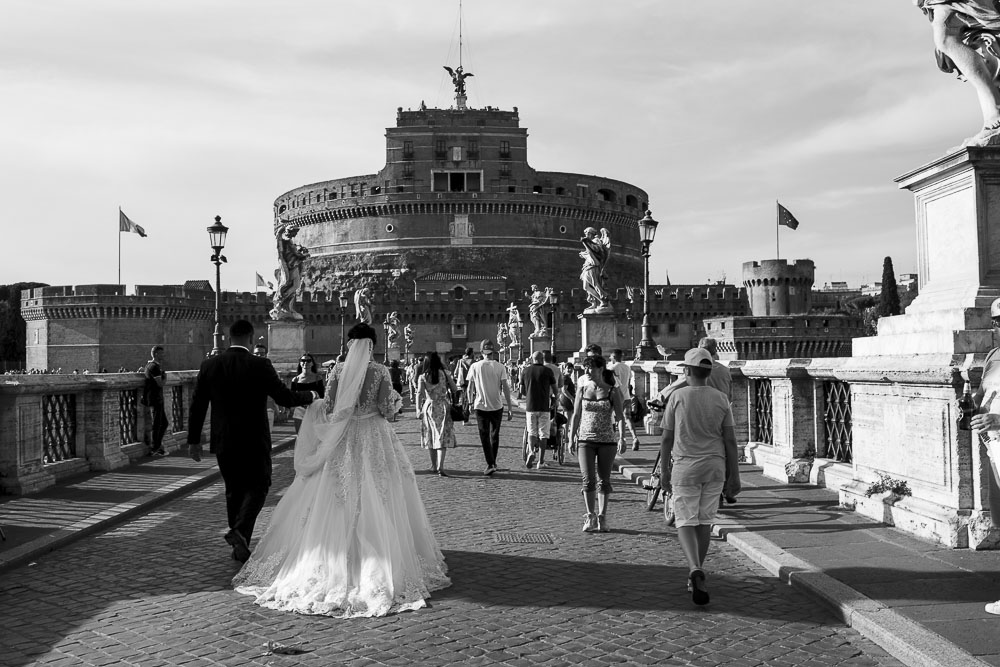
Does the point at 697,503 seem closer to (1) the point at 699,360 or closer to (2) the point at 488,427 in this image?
(1) the point at 699,360

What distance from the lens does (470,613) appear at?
16.3ft

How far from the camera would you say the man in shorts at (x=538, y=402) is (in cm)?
1148

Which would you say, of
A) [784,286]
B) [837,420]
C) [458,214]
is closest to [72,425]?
[837,420]

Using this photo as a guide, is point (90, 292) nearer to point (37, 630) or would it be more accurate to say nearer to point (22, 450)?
point (22, 450)

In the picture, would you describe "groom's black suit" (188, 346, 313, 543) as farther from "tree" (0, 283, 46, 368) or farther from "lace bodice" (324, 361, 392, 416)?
"tree" (0, 283, 46, 368)

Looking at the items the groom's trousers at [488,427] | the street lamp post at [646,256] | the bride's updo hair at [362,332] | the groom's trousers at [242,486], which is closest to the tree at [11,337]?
the street lamp post at [646,256]

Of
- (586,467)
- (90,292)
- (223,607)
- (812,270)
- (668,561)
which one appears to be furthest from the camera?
(812,270)

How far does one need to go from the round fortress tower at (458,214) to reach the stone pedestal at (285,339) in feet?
192

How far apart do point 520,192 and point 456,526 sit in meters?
78.0

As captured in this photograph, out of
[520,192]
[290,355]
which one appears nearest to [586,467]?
[290,355]

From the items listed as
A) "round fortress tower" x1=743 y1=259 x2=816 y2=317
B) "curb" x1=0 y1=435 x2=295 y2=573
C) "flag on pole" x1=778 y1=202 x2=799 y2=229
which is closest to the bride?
"curb" x1=0 y1=435 x2=295 y2=573

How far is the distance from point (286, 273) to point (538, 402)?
1183 cm

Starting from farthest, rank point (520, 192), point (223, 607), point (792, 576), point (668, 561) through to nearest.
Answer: point (520, 192) < point (668, 561) < point (792, 576) < point (223, 607)

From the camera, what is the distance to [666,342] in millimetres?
73750
